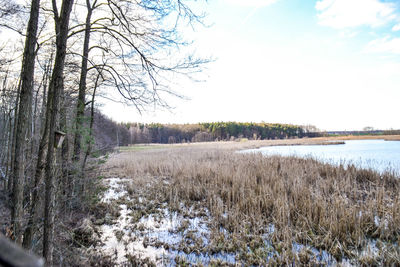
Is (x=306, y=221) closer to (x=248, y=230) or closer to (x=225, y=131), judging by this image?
(x=248, y=230)

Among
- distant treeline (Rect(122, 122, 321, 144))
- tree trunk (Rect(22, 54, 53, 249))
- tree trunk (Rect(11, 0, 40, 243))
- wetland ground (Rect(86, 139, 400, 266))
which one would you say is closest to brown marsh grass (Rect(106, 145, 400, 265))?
wetland ground (Rect(86, 139, 400, 266))

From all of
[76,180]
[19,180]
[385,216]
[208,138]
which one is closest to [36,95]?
[76,180]

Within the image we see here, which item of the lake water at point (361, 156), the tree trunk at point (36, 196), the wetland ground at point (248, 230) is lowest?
the wetland ground at point (248, 230)

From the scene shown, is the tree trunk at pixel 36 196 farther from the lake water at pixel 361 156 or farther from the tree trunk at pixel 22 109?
the lake water at pixel 361 156

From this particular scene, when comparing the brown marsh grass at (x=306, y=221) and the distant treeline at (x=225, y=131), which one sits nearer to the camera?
the brown marsh grass at (x=306, y=221)

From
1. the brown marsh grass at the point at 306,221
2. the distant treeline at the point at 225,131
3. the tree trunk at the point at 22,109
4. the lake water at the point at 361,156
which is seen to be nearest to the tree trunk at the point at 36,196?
the tree trunk at the point at 22,109

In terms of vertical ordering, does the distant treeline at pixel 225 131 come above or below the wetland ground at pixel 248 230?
above

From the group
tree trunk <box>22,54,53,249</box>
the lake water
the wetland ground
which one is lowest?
the wetland ground

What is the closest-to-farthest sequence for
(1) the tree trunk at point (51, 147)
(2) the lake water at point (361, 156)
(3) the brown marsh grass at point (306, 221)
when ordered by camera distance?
1. (1) the tree trunk at point (51, 147)
2. (3) the brown marsh grass at point (306, 221)
3. (2) the lake water at point (361, 156)

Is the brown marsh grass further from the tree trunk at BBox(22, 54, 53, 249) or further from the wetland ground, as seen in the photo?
the tree trunk at BBox(22, 54, 53, 249)

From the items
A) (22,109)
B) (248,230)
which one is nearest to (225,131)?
(248,230)

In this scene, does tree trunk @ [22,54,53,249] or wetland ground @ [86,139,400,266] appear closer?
tree trunk @ [22,54,53,249]

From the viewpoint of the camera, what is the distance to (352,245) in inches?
150

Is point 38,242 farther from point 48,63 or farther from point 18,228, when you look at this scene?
point 48,63
